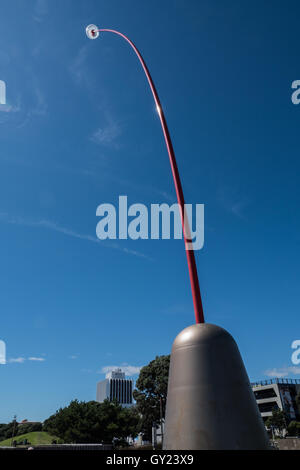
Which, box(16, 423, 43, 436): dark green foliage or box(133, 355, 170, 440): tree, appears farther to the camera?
box(16, 423, 43, 436): dark green foliage

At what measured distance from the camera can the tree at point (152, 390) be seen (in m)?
42.6

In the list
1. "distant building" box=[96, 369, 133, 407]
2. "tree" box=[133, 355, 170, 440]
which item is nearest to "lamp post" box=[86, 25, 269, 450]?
"tree" box=[133, 355, 170, 440]

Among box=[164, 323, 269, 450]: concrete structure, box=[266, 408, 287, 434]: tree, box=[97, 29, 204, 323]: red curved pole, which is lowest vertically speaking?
box=[266, 408, 287, 434]: tree

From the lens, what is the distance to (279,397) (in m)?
A: 75.1

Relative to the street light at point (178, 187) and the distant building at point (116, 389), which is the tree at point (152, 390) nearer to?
the street light at point (178, 187)

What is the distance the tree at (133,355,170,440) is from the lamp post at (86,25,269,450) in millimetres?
38780

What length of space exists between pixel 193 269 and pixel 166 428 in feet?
11.8

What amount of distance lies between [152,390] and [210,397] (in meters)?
41.7

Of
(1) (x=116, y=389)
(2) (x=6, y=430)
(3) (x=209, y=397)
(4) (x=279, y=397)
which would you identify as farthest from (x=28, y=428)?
(3) (x=209, y=397)

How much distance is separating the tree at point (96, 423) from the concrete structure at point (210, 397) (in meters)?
42.5

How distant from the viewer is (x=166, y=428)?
242 inches

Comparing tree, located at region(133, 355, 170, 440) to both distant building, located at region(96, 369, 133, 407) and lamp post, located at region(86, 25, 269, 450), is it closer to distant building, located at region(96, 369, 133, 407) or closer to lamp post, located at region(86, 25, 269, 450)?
lamp post, located at region(86, 25, 269, 450)

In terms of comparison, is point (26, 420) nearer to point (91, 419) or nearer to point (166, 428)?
point (91, 419)

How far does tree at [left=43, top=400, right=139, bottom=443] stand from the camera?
4262cm
